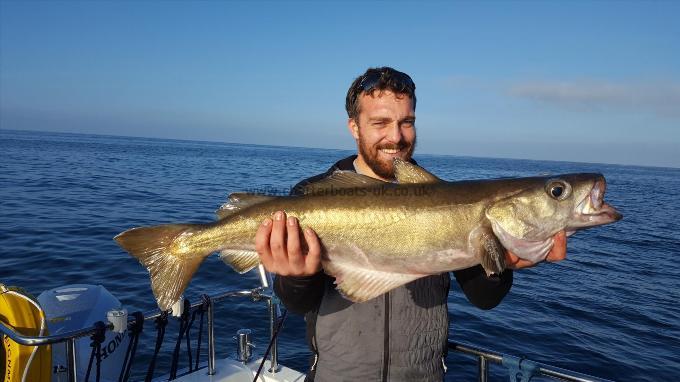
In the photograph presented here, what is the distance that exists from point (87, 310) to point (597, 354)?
36.2 feet

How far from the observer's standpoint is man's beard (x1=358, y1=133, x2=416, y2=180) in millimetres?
4496

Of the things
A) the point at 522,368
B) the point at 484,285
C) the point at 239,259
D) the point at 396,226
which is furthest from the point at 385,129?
the point at 522,368

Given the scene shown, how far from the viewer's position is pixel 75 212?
68.2 feet

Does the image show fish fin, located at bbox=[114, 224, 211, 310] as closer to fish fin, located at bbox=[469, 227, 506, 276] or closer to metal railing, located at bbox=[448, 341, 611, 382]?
fish fin, located at bbox=[469, 227, 506, 276]

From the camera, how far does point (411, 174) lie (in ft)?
13.0

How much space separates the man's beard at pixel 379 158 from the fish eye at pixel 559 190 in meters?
1.42

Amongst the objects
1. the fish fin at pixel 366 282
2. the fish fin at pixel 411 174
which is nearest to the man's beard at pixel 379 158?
the fish fin at pixel 411 174

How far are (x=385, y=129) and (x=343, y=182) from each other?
82 centimetres

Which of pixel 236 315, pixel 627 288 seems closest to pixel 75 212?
pixel 236 315

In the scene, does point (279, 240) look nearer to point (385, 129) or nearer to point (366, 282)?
point (366, 282)

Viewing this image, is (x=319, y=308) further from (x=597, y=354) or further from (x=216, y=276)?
(x=216, y=276)

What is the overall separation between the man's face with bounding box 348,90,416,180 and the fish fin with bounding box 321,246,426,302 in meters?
1.07

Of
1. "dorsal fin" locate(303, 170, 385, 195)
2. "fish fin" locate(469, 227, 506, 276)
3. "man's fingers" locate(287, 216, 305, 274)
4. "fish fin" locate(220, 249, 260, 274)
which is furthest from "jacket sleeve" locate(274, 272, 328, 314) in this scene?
"fish fin" locate(469, 227, 506, 276)

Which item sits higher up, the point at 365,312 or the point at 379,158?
the point at 379,158
